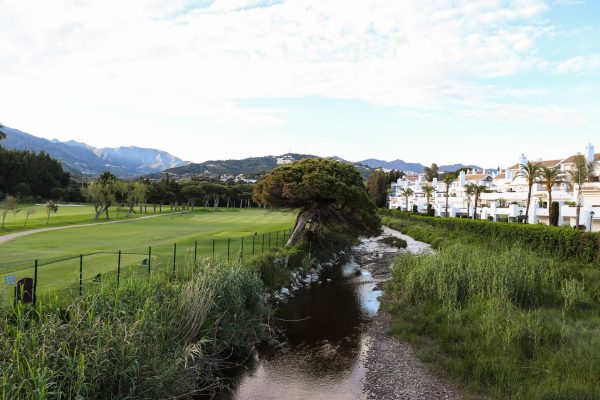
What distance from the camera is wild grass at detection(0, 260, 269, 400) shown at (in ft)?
22.0

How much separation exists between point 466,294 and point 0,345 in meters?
15.8

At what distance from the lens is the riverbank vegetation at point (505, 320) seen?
34.1 ft

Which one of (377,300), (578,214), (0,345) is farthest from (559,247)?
(0,345)

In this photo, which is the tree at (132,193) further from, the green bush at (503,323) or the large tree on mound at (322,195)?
the green bush at (503,323)

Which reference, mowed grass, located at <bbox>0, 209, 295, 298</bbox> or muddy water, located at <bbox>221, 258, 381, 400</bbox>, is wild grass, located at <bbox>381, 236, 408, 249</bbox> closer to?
mowed grass, located at <bbox>0, 209, 295, 298</bbox>

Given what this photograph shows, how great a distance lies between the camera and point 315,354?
13.3m

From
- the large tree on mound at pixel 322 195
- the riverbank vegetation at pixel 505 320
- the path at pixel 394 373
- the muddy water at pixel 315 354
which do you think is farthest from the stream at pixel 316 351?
the large tree on mound at pixel 322 195

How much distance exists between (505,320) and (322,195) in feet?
50.1

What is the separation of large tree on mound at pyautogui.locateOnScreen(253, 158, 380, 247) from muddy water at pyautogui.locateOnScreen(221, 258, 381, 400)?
7.42 m

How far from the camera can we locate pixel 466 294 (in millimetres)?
17188

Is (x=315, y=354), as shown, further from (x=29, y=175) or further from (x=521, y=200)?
(x=29, y=175)

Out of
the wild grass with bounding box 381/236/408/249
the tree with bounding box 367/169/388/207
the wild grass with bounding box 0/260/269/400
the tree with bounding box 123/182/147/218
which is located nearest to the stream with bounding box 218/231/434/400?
the wild grass with bounding box 0/260/269/400

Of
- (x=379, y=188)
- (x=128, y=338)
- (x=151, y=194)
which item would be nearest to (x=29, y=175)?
(x=151, y=194)

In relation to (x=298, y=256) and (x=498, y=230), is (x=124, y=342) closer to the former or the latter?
(x=298, y=256)
